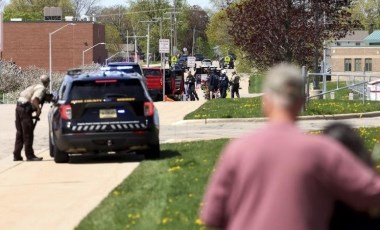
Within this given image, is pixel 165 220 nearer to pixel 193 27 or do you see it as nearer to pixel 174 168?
pixel 174 168

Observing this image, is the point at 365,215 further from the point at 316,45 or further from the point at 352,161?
the point at 316,45

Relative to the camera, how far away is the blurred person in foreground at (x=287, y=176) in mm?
4574

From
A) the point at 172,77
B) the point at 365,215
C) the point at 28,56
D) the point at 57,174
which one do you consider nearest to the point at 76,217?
the point at 57,174

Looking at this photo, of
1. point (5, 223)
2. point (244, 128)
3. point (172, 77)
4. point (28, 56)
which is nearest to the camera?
point (5, 223)

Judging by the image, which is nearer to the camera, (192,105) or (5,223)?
(5,223)

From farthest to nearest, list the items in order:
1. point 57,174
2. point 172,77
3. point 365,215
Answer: point 172,77 < point 57,174 < point 365,215

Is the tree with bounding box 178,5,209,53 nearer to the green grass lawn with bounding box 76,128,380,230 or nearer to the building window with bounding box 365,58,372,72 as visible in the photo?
the building window with bounding box 365,58,372,72

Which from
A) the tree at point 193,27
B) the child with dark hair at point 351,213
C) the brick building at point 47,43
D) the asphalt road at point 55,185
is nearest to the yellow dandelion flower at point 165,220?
the asphalt road at point 55,185

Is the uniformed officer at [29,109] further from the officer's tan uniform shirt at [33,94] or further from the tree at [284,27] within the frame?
the tree at [284,27]

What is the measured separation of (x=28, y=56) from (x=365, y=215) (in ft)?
353

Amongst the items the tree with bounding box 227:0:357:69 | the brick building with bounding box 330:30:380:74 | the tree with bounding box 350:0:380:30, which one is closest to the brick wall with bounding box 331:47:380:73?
the brick building with bounding box 330:30:380:74

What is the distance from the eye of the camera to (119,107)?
16328 millimetres

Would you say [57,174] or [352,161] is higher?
[352,161]

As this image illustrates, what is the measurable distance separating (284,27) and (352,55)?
87.8 metres
